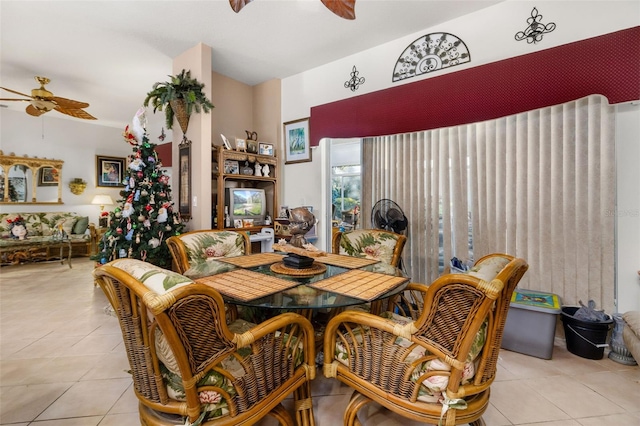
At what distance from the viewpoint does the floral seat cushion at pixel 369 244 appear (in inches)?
92.4

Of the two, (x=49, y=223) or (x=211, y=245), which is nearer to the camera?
(x=211, y=245)

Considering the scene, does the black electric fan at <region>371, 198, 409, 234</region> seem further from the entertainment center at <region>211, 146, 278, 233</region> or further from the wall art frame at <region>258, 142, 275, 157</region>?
the wall art frame at <region>258, 142, 275, 157</region>

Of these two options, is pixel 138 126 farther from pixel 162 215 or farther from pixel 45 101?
pixel 45 101

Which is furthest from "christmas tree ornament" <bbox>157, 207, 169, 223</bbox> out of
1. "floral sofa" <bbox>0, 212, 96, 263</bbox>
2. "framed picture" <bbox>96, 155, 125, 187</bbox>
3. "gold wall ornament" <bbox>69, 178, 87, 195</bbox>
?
"gold wall ornament" <bbox>69, 178, 87, 195</bbox>

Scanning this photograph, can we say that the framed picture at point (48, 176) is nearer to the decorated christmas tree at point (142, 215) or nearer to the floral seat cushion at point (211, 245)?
the decorated christmas tree at point (142, 215)

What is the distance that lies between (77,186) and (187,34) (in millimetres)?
5293

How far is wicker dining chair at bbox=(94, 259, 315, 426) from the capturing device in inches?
34.3

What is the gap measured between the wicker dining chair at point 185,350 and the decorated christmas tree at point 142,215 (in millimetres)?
2504

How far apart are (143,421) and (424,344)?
1.12 m

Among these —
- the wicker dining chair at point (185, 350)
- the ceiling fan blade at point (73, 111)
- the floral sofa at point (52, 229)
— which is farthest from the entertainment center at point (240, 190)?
the floral sofa at point (52, 229)

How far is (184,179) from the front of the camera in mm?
3531

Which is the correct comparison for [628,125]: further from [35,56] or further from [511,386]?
[35,56]

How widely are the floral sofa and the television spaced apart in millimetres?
3947

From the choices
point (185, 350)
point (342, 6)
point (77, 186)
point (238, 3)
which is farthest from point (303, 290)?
point (77, 186)
